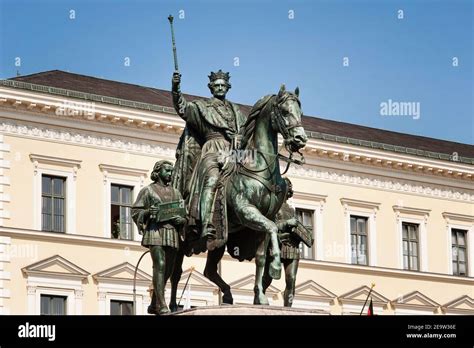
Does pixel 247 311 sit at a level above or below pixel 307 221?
below

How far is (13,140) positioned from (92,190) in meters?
3.13

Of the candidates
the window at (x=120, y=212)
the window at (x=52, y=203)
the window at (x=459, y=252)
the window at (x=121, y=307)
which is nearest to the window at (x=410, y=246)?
the window at (x=459, y=252)

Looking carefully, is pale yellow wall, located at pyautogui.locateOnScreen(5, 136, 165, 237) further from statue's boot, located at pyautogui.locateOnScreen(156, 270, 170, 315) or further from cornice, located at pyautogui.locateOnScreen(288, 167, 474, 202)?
statue's boot, located at pyautogui.locateOnScreen(156, 270, 170, 315)

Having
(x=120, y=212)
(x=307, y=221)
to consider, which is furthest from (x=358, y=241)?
(x=120, y=212)

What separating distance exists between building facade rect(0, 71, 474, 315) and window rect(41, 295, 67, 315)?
2.6 inches

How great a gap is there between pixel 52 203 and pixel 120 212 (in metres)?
2.52

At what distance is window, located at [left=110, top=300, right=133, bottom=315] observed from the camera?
53.7 m

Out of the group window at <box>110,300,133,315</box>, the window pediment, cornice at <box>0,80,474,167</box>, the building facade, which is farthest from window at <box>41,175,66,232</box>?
window at <box>110,300,133,315</box>

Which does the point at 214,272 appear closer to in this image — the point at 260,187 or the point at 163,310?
the point at 163,310

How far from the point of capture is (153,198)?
24.5 metres

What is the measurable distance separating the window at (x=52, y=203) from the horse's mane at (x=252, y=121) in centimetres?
2898

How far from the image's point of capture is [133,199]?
179ft

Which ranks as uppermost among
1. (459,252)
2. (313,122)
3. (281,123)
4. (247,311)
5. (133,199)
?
(313,122)

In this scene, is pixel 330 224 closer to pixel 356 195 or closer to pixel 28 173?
pixel 356 195
